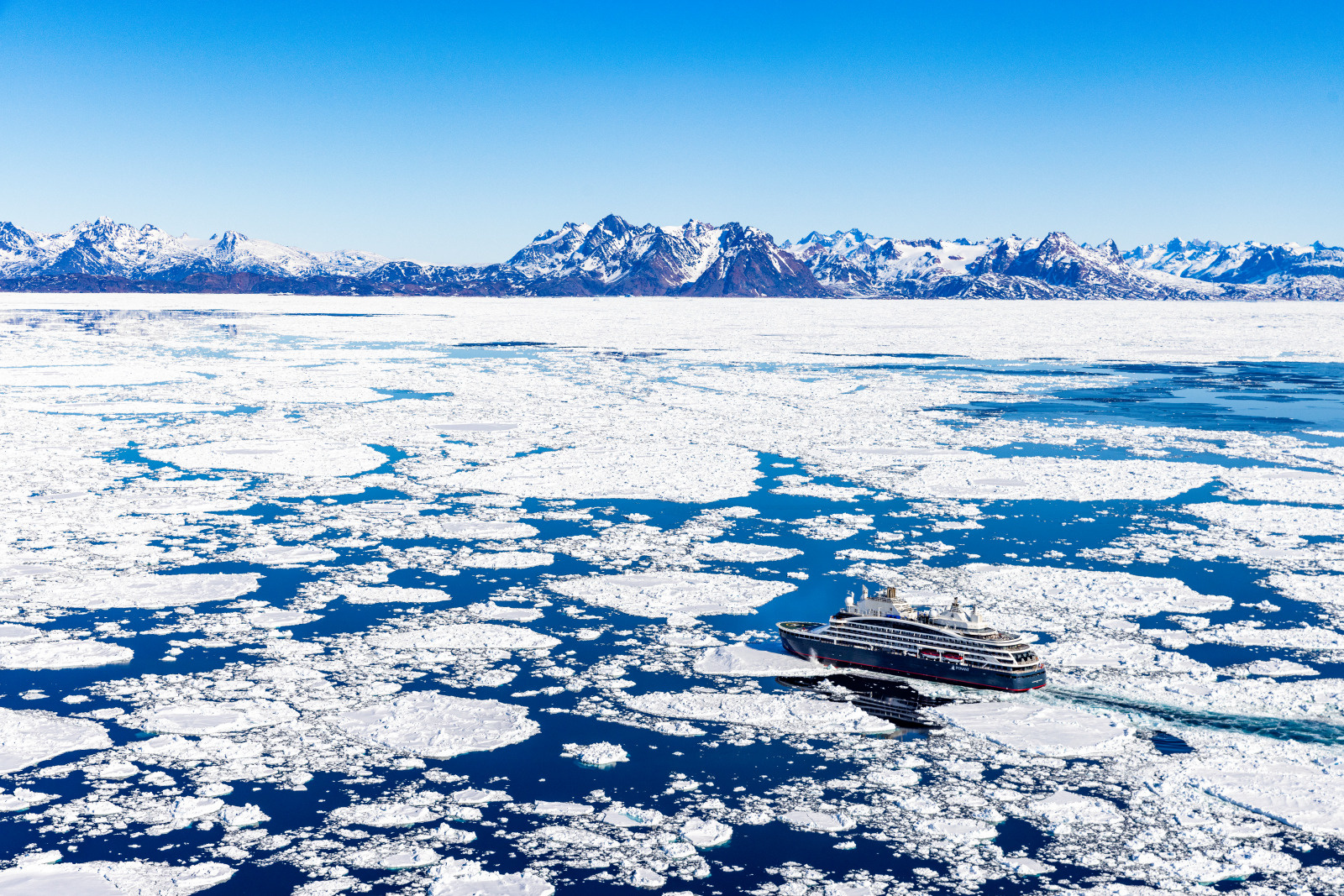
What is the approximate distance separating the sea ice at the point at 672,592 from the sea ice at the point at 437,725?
441cm

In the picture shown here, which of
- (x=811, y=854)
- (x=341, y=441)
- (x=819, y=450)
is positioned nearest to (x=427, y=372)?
(x=341, y=441)

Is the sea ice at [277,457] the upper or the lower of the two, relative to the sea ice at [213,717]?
upper

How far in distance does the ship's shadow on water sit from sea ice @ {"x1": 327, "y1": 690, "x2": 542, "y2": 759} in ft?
13.3

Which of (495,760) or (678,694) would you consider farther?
(678,694)

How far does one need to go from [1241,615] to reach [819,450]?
635 inches

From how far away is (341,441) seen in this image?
111 ft

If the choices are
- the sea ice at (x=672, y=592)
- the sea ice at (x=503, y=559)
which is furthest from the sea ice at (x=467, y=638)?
the sea ice at (x=503, y=559)

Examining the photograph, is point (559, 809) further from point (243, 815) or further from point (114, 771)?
point (114, 771)

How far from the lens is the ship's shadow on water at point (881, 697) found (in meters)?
14.1

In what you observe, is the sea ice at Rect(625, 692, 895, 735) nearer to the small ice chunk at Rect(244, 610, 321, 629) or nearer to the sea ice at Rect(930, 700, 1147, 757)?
the sea ice at Rect(930, 700, 1147, 757)

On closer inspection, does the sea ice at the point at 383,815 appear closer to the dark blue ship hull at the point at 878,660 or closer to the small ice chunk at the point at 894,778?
the small ice chunk at the point at 894,778

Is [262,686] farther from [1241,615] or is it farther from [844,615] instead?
[1241,615]

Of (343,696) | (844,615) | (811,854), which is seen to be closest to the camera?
(811,854)

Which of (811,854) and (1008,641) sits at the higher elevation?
(1008,641)
